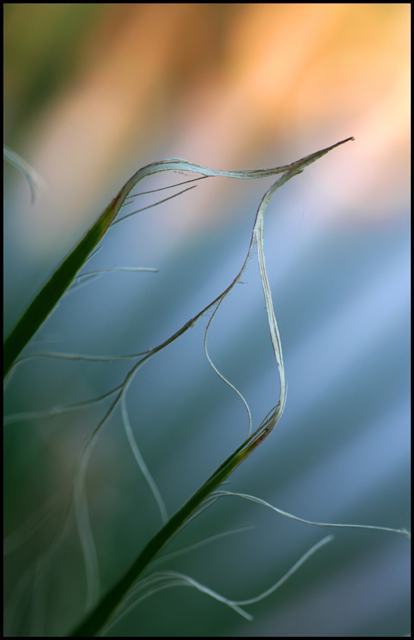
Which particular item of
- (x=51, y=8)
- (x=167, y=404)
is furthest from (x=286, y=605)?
(x=51, y=8)

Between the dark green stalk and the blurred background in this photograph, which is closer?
the dark green stalk

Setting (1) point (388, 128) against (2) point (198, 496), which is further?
(1) point (388, 128)

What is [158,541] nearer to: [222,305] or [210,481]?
[210,481]

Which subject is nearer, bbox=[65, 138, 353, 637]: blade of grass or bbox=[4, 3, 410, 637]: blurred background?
bbox=[65, 138, 353, 637]: blade of grass

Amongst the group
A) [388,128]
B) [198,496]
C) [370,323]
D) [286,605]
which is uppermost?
[388,128]

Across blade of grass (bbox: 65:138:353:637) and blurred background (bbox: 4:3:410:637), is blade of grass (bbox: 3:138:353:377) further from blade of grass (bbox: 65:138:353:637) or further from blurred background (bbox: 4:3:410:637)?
blurred background (bbox: 4:3:410:637)

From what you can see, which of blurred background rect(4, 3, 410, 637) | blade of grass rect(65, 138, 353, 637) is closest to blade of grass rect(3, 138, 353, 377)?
blade of grass rect(65, 138, 353, 637)

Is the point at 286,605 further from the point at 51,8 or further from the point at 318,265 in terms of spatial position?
the point at 51,8

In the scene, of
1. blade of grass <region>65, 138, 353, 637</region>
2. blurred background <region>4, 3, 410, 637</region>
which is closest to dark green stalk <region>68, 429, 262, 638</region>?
blade of grass <region>65, 138, 353, 637</region>

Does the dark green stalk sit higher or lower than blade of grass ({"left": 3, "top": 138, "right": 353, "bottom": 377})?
lower
